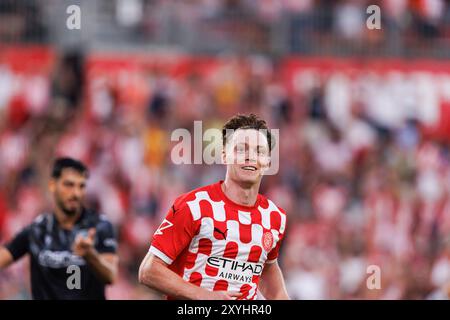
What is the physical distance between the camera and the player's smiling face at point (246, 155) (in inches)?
276

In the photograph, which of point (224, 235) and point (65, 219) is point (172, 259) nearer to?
point (224, 235)

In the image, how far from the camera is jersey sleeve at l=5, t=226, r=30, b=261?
31.6ft

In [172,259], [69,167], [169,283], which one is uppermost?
[69,167]

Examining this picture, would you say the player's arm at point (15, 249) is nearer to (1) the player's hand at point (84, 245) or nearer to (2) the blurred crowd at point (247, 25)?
(1) the player's hand at point (84, 245)

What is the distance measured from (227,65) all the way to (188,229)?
14.6m

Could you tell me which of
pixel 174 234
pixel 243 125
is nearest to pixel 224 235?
pixel 174 234

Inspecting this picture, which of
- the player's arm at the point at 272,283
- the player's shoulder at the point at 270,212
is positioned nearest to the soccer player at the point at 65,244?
the player's arm at the point at 272,283

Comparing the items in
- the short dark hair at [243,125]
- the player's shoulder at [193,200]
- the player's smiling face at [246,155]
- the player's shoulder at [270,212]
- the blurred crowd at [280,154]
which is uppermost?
the short dark hair at [243,125]

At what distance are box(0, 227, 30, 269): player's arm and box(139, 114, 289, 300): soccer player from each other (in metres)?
2.81

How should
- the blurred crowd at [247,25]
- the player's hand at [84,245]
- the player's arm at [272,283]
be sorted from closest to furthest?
the player's arm at [272,283]
the player's hand at [84,245]
the blurred crowd at [247,25]

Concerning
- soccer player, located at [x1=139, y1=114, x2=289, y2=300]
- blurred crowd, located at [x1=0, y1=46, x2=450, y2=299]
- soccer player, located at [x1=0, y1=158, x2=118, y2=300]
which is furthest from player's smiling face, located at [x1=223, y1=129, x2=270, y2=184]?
blurred crowd, located at [x1=0, y1=46, x2=450, y2=299]

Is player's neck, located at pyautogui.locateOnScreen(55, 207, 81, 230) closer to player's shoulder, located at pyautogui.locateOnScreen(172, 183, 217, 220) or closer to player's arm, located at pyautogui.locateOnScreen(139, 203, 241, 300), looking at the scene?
player's shoulder, located at pyautogui.locateOnScreen(172, 183, 217, 220)

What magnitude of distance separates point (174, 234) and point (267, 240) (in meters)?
0.60

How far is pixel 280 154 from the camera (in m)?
19.8
